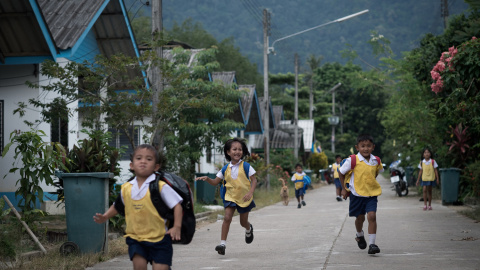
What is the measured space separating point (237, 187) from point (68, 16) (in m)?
8.33

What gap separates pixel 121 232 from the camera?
12.3 m

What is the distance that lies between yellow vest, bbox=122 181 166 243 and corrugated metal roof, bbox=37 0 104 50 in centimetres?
1019

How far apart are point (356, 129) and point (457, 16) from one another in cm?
6804

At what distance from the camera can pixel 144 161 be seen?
6375mm

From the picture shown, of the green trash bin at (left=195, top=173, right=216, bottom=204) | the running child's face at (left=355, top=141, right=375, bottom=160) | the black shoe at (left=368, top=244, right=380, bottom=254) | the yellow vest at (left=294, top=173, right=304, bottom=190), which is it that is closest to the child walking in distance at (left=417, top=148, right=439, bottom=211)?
the yellow vest at (left=294, top=173, right=304, bottom=190)

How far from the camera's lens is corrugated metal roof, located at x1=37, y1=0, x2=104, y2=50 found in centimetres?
1627

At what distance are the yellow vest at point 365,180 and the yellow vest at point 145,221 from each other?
4426mm

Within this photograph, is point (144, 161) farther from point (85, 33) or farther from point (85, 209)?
point (85, 33)

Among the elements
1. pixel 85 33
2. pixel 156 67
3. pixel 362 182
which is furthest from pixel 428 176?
pixel 362 182

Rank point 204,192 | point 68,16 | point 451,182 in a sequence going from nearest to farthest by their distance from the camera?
point 68,16
point 451,182
point 204,192

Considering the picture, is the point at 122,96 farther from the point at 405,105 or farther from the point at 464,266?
the point at 405,105

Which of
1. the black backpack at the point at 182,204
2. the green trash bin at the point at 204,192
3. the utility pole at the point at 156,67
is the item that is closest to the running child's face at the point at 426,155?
the green trash bin at the point at 204,192

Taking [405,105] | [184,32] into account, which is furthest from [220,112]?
[184,32]

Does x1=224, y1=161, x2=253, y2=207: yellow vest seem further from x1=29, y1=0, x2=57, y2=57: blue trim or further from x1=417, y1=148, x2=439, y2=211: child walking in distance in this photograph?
x1=417, y1=148, x2=439, y2=211: child walking in distance
